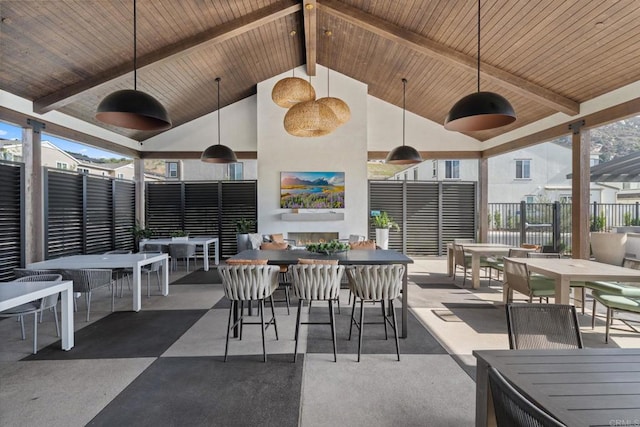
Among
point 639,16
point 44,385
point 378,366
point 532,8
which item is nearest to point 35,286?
point 44,385

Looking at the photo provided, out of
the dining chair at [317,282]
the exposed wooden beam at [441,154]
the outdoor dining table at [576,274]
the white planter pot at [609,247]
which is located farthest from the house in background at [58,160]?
the white planter pot at [609,247]

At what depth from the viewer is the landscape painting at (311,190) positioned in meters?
8.80

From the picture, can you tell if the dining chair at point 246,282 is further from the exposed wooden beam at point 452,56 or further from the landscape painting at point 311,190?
the landscape painting at point 311,190

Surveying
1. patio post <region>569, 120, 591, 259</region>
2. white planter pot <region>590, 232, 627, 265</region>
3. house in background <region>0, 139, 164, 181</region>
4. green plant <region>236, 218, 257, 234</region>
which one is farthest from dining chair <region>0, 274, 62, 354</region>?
white planter pot <region>590, 232, 627, 265</region>

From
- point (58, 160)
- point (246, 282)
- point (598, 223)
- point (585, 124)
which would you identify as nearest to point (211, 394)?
point (246, 282)

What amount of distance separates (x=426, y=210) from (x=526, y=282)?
597 cm

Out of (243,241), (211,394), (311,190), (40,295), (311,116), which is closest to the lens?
(211,394)

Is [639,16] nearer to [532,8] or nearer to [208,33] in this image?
[532,8]

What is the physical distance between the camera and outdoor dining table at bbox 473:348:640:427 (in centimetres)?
118

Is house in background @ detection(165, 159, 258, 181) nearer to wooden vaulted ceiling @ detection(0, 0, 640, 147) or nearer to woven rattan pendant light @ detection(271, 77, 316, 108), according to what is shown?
wooden vaulted ceiling @ detection(0, 0, 640, 147)

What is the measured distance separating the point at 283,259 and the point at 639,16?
497 centimetres

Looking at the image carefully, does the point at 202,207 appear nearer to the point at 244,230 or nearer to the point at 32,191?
the point at 244,230

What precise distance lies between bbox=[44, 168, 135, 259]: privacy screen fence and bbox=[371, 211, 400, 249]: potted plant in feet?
22.1

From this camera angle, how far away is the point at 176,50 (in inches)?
225
